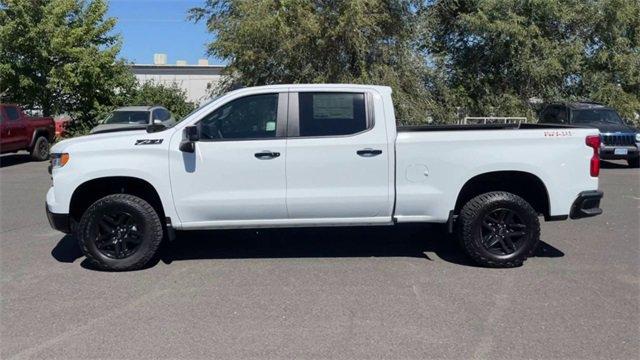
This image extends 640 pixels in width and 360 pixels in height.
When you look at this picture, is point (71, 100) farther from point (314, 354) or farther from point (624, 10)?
point (314, 354)

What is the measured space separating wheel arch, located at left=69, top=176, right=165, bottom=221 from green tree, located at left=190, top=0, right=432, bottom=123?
11.7 m

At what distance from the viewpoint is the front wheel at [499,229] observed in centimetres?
626

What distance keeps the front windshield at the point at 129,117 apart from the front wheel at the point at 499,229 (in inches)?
505

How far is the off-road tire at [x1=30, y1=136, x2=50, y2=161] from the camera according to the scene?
17.6 metres

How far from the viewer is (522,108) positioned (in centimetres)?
2172

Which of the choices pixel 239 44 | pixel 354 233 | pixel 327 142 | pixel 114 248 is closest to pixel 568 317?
pixel 327 142

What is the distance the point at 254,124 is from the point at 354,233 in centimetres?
232

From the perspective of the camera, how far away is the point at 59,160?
615cm

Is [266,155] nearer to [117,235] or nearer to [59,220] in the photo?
[117,235]

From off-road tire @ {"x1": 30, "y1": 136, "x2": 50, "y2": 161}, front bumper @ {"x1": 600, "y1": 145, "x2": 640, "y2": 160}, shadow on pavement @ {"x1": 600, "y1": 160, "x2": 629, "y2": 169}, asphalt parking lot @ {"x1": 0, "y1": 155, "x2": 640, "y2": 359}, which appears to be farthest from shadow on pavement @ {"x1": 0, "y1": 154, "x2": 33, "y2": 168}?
shadow on pavement @ {"x1": 600, "y1": 160, "x2": 629, "y2": 169}

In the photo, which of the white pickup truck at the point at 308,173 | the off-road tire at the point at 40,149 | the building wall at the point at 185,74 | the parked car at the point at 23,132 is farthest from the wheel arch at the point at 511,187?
the building wall at the point at 185,74

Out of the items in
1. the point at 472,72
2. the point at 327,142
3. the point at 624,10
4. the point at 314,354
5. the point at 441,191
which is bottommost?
the point at 314,354

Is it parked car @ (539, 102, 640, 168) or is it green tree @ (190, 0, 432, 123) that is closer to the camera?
parked car @ (539, 102, 640, 168)

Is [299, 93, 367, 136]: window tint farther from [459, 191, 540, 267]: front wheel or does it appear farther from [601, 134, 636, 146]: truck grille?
[601, 134, 636, 146]: truck grille
